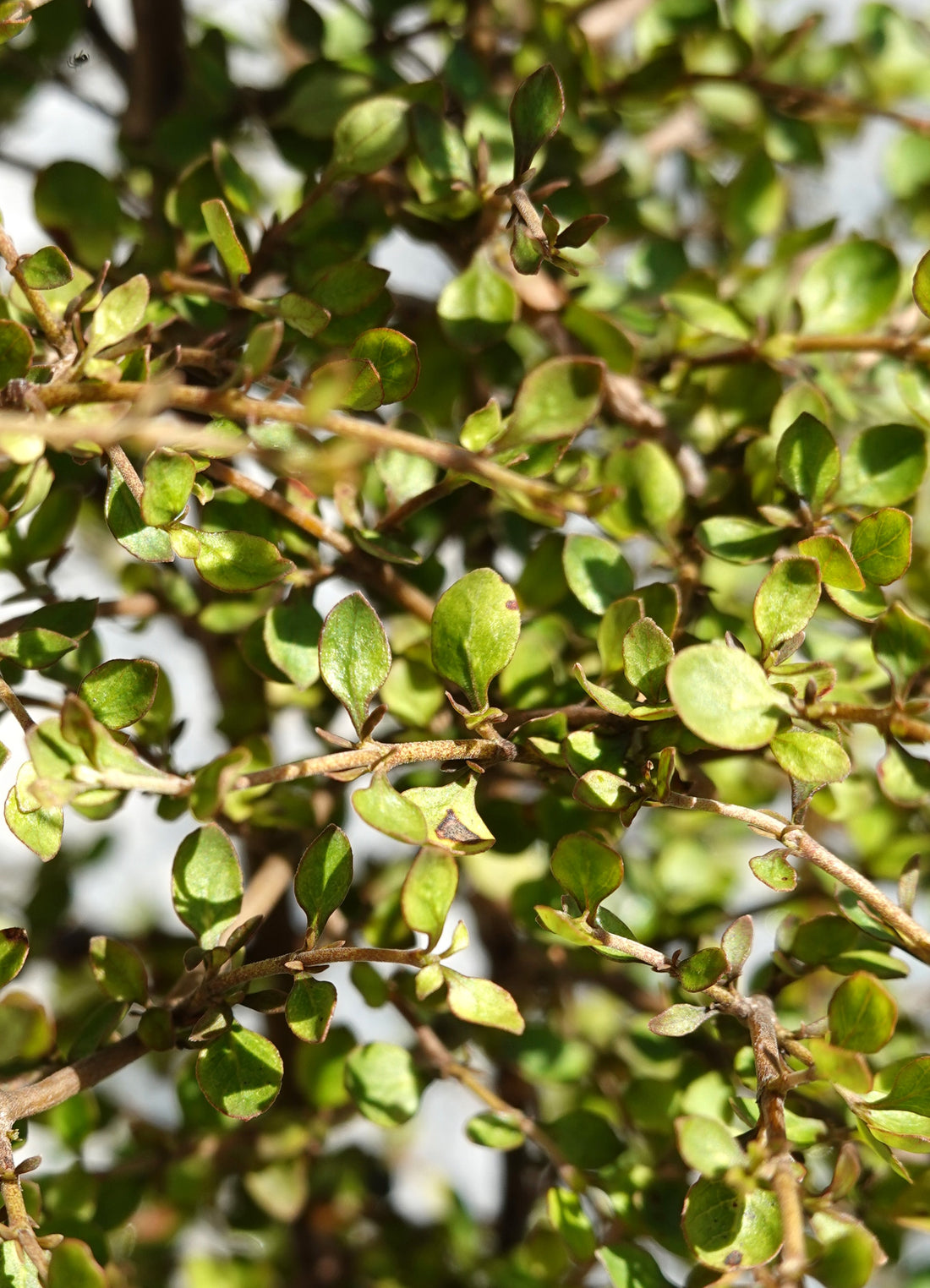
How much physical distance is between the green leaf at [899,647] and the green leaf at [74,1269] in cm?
28

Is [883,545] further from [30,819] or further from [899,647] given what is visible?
[30,819]

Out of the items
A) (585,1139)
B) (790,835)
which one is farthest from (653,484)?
(585,1139)

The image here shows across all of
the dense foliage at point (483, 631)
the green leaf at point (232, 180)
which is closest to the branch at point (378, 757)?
the dense foliage at point (483, 631)

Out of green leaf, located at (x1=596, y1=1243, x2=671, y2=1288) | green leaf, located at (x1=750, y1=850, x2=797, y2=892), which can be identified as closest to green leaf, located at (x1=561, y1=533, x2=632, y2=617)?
green leaf, located at (x1=750, y1=850, x2=797, y2=892)

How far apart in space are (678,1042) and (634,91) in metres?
0.39

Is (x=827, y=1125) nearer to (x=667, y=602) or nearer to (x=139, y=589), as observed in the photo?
(x=667, y=602)

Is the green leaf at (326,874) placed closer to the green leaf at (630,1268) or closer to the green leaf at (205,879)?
the green leaf at (205,879)

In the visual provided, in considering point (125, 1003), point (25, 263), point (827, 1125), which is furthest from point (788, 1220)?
point (25, 263)

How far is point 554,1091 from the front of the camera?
738 mm

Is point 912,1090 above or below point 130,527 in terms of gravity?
below

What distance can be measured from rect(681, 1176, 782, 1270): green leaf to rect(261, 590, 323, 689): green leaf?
186mm

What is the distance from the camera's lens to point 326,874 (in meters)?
0.34

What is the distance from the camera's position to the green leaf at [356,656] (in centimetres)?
34

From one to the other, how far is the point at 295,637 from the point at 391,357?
9 cm
